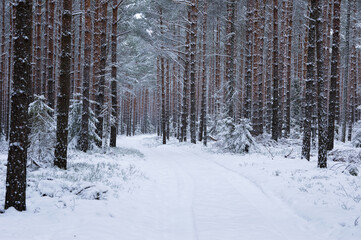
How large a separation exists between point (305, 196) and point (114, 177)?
17.3 ft

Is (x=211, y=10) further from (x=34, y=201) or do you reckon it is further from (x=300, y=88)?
(x=34, y=201)

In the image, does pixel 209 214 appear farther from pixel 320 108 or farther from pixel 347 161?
pixel 347 161

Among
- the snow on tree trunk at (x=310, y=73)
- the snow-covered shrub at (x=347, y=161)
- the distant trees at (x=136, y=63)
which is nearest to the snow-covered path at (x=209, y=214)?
the distant trees at (x=136, y=63)

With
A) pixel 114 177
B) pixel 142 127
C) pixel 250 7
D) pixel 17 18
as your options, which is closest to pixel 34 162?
pixel 114 177

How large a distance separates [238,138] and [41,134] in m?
10.3

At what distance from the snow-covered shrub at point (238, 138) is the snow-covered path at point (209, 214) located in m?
6.54

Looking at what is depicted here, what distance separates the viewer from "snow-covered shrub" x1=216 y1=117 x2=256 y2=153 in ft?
50.3

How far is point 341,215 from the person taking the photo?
17.0 feet

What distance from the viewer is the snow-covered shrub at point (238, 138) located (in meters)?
15.3

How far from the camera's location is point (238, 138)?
15.5 metres

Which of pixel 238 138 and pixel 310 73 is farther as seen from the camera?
pixel 238 138

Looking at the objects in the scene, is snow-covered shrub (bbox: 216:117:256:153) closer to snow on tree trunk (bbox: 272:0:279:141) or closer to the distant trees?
the distant trees

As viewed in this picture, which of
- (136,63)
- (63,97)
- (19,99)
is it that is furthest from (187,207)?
(136,63)

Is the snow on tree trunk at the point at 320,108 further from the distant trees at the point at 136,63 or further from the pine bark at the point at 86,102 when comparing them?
the pine bark at the point at 86,102
